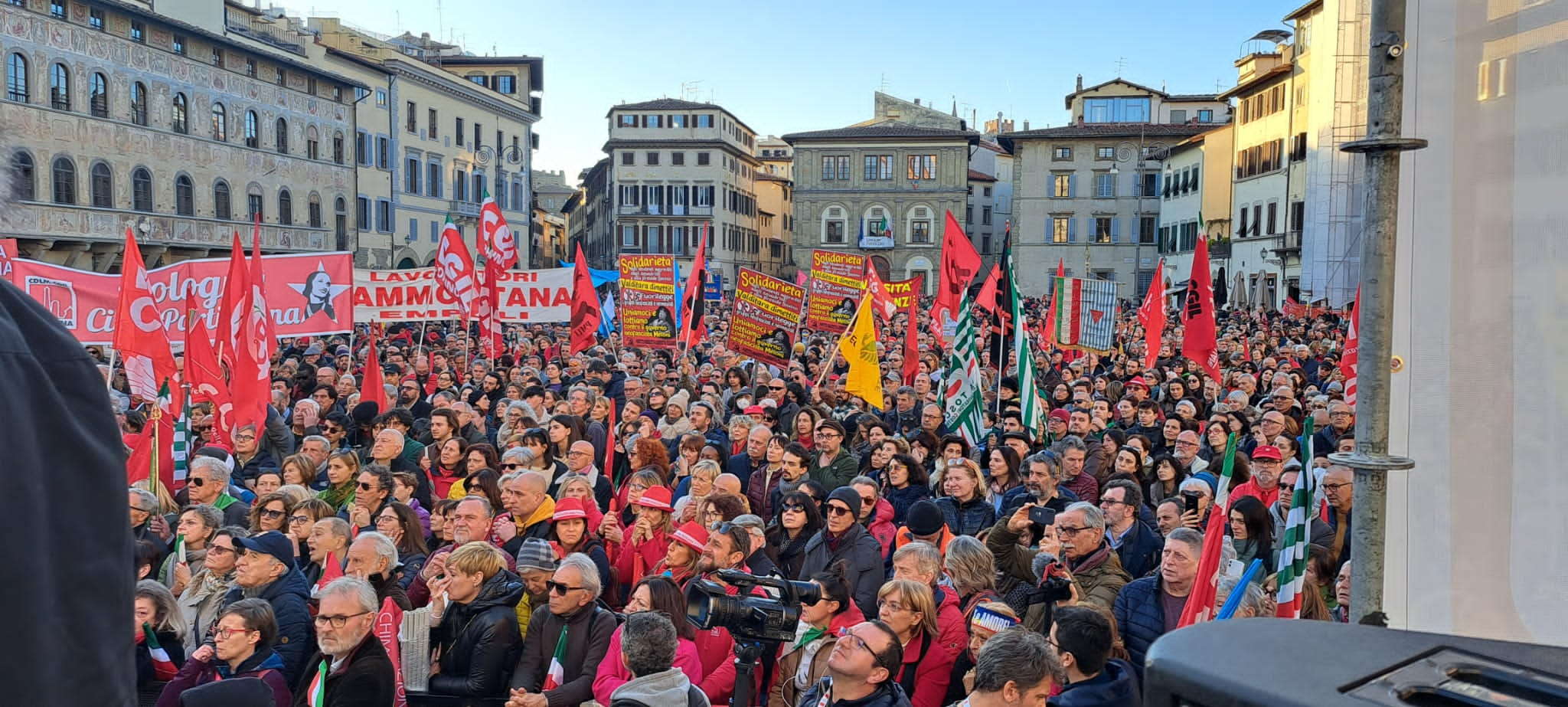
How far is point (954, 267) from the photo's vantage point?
16906 millimetres

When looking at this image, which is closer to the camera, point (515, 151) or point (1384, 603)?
point (1384, 603)

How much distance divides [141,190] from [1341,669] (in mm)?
43558

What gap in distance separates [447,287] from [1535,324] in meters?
16.0

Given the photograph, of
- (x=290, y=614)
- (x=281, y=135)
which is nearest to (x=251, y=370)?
(x=290, y=614)

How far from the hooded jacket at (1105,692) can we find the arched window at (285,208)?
46.5m

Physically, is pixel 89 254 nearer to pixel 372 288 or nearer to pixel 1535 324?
pixel 372 288

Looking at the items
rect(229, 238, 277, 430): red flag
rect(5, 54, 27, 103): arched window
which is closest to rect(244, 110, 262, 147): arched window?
rect(5, 54, 27, 103): arched window

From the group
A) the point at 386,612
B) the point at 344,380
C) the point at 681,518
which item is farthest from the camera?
the point at 344,380

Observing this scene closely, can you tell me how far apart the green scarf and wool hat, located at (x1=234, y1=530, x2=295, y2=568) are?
2680mm

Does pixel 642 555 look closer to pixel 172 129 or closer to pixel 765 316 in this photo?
pixel 765 316

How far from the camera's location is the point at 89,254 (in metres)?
36.8

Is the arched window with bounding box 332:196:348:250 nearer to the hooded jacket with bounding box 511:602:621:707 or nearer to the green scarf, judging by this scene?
the green scarf

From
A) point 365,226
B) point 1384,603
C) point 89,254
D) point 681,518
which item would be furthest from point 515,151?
point 1384,603

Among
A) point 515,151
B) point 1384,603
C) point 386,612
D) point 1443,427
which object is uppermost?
point 515,151
